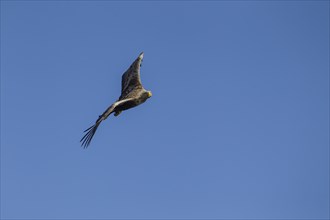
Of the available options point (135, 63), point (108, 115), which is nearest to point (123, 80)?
point (135, 63)

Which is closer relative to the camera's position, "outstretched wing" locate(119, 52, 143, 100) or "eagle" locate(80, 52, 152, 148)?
"eagle" locate(80, 52, 152, 148)

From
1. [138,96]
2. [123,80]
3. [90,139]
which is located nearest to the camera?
[90,139]

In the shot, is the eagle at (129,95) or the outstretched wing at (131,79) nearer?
the eagle at (129,95)

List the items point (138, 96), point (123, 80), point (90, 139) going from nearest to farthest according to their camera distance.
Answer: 1. point (90, 139)
2. point (138, 96)
3. point (123, 80)

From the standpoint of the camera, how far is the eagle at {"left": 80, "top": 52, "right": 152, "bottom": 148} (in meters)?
30.4

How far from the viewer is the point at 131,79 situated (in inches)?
1446

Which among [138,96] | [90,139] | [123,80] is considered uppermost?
[123,80]

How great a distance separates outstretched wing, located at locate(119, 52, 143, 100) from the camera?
35972 millimetres

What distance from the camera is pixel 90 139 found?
30359 mm

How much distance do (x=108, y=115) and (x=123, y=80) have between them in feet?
24.6

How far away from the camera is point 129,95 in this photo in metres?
34.8

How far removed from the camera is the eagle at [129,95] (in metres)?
30.4

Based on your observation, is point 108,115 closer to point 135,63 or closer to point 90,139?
point 90,139

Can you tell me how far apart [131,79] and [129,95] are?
7.14 ft
